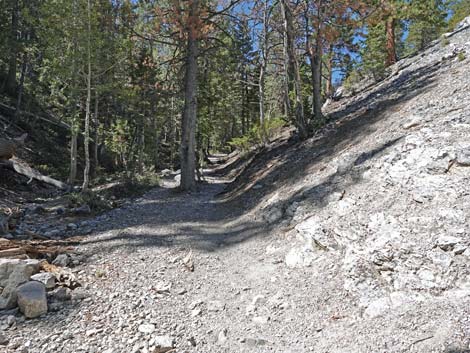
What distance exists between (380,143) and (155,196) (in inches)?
309

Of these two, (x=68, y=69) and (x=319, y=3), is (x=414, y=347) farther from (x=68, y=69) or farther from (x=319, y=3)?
(x=68, y=69)

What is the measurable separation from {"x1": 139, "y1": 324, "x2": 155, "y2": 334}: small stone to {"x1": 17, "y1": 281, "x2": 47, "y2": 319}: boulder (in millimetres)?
1175

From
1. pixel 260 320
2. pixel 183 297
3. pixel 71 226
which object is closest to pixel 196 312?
pixel 183 297

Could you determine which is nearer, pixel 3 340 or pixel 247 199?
pixel 3 340

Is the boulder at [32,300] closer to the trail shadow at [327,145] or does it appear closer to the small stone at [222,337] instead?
the small stone at [222,337]

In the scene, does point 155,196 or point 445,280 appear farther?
point 155,196

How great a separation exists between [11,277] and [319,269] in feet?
12.5

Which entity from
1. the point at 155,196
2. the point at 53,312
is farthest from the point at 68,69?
the point at 53,312

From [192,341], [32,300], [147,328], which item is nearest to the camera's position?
[192,341]

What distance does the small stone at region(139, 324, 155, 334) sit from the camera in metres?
3.59

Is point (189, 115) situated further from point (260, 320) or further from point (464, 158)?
point (260, 320)

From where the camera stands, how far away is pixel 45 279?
4.21 m

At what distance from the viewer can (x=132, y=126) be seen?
851 inches

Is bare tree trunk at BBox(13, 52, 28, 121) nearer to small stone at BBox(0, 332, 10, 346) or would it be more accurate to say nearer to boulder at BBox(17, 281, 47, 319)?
boulder at BBox(17, 281, 47, 319)
